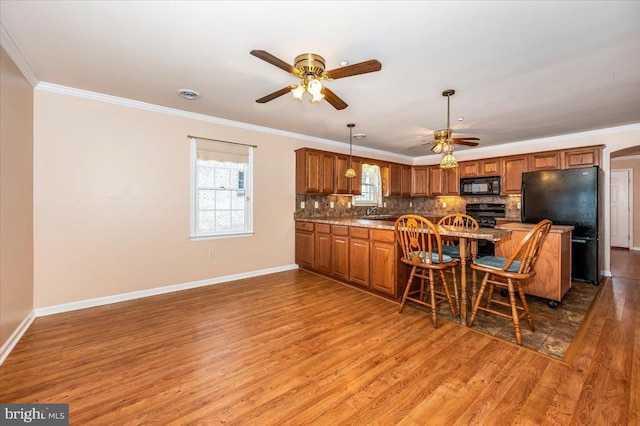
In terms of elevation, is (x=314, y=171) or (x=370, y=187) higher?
(x=314, y=171)

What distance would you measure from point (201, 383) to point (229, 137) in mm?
3284

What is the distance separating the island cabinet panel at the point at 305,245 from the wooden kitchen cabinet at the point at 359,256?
90cm

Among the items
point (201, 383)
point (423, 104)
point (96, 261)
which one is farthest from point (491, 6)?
point (96, 261)

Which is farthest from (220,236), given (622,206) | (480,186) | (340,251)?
(622,206)

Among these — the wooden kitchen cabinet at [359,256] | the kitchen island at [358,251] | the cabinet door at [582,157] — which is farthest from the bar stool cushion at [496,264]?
the cabinet door at [582,157]

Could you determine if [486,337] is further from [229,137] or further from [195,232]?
[229,137]

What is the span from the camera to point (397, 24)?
1.87 metres

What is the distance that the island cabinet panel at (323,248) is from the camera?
420 centimetres

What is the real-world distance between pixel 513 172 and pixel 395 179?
2.20 metres

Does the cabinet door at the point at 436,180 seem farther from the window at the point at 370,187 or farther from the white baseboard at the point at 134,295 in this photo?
the white baseboard at the point at 134,295

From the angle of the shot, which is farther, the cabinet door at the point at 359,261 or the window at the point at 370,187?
the window at the point at 370,187

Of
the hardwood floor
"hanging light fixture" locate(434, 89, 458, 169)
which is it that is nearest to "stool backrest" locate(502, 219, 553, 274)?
the hardwood floor

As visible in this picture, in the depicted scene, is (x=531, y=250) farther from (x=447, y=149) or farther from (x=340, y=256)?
(x=340, y=256)

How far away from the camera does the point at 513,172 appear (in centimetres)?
507
